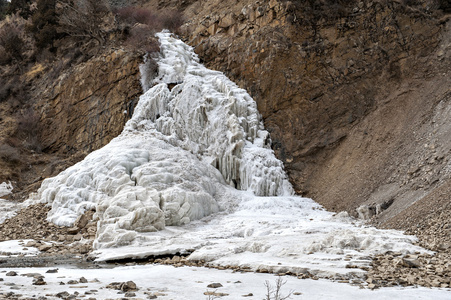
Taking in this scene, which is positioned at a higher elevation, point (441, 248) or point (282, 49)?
point (282, 49)

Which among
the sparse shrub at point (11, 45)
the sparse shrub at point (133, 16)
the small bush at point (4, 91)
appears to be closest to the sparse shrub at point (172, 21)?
the sparse shrub at point (133, 16)

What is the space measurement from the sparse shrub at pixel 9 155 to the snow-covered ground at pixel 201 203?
17.8 ft

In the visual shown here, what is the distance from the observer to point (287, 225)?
39.5 feet

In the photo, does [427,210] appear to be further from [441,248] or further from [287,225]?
[287,225]

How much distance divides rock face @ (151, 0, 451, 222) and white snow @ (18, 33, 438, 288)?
46.6 inches

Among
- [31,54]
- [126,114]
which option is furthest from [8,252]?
[31,54]

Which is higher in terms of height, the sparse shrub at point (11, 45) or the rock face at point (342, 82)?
the sparse shrub at point (11, 45)

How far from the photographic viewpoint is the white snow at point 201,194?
879cm

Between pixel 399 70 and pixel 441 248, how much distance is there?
43.1ft

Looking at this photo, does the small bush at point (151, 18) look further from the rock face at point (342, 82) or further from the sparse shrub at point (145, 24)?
the rock face at point (342, 82)

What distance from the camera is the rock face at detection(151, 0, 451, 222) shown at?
53.4ft

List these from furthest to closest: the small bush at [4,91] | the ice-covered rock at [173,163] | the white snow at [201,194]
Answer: the small bush at [4,91]
the ice-covered rock at [173,163]
the white snow at [201,194]

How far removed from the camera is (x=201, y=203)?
45.8ft

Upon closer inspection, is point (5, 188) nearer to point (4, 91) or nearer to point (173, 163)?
point (4, 91)
